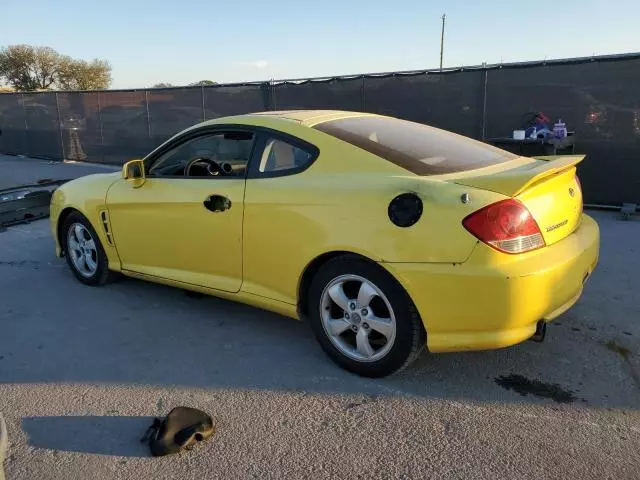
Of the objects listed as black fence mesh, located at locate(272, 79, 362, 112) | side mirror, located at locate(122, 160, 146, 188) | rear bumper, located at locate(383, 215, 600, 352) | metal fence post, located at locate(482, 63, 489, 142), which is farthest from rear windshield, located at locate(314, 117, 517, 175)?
black fence mesh, located at locate(272, 79, 362, 112)

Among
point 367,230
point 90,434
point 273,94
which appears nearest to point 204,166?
point 367,230

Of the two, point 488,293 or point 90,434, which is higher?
point 488,293

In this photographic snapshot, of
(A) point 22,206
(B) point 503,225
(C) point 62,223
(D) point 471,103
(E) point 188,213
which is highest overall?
(D) point 471,103

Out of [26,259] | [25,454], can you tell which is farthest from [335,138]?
[26,259]

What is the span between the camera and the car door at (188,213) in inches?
148

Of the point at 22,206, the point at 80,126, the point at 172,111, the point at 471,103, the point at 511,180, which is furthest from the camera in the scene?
the point at 80,126

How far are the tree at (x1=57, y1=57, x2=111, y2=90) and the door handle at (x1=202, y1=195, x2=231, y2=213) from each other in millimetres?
51290

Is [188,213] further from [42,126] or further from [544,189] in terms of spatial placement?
[42,126]

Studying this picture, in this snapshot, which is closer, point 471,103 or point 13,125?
point 471,103

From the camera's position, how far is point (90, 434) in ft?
9.22

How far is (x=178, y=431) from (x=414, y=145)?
215 centimetres

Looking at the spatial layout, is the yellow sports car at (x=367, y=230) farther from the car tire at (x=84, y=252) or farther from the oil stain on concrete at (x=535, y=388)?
the car tire at (x=84, y=252)

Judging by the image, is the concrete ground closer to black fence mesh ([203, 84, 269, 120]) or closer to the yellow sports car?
the yellow sports car

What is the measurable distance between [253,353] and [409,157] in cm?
158
